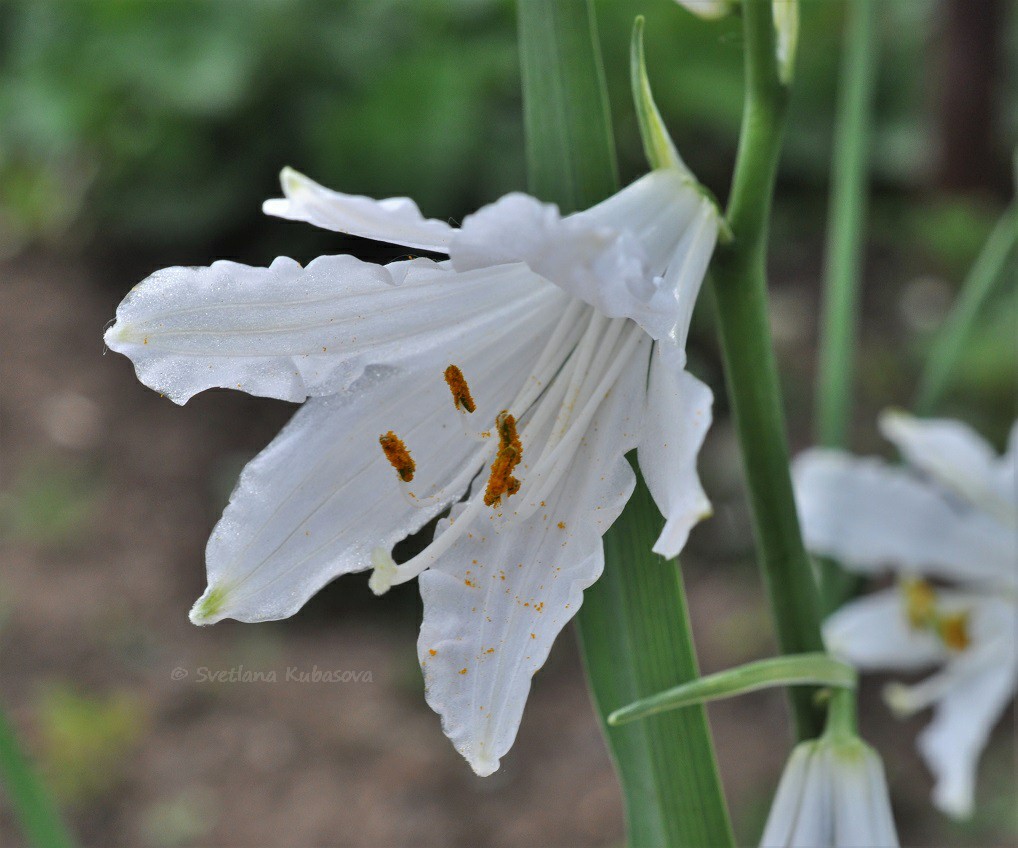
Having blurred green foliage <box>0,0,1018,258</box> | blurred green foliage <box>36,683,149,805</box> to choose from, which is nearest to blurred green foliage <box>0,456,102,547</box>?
blurred green foliage <box>36,683,149,805</box>

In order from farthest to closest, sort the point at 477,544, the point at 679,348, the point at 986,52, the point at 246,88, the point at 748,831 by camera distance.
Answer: the point at 986,52, the point at 246,88, the point at 748,831, the point at 477,544, the point at 679,348

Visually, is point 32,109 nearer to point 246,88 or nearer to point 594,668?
point 246,88

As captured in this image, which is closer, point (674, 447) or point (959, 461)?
point (674, 447)

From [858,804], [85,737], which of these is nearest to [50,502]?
[85,737]

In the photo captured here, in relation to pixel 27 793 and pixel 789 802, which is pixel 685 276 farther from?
pixel 27 793

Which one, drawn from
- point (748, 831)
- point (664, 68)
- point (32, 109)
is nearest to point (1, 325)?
point (32, 109)
